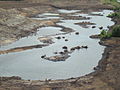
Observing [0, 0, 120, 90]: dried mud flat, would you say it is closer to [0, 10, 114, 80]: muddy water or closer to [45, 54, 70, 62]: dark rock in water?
[0, 10, 114, 80]: muddy water

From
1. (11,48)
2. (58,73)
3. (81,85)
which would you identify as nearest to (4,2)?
(11,48)

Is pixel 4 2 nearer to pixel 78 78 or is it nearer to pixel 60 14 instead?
pixel 60 14

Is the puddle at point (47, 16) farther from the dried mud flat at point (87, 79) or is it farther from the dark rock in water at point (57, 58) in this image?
the dark rock in water at point (57, 58)

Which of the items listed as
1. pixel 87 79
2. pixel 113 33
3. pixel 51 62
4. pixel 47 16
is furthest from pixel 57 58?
pixel 47 16

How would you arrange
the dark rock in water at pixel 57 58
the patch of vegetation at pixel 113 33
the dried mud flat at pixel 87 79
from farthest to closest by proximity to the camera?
1. the patch of vegetation at pixel 113 33
2. the dark rock in water at pixel 57 58
3. the dried mud flat at pixel 87 79

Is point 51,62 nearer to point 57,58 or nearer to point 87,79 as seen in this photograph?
point 57,58

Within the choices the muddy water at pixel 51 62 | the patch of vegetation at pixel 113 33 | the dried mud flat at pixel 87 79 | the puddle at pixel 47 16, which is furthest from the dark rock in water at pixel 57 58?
the puddle at pixel 47 16

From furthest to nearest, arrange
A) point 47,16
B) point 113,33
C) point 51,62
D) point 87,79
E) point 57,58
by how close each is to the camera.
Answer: point 47,16
point 113,33
point 57,58
point 51,62
point 87,79

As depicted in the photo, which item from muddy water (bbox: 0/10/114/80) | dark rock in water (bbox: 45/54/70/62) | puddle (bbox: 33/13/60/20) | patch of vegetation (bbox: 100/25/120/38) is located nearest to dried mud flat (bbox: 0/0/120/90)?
patch of vegetation (bbox: 100/25/120/38)

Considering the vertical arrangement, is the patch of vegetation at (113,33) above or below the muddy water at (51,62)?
above

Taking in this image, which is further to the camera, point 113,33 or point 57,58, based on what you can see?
point 113,33

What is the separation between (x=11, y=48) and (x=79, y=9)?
35.7 meters

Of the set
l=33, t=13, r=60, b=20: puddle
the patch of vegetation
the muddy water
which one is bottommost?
the muddy water

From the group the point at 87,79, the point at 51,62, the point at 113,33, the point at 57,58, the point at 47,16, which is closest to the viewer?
the point at 87,79
